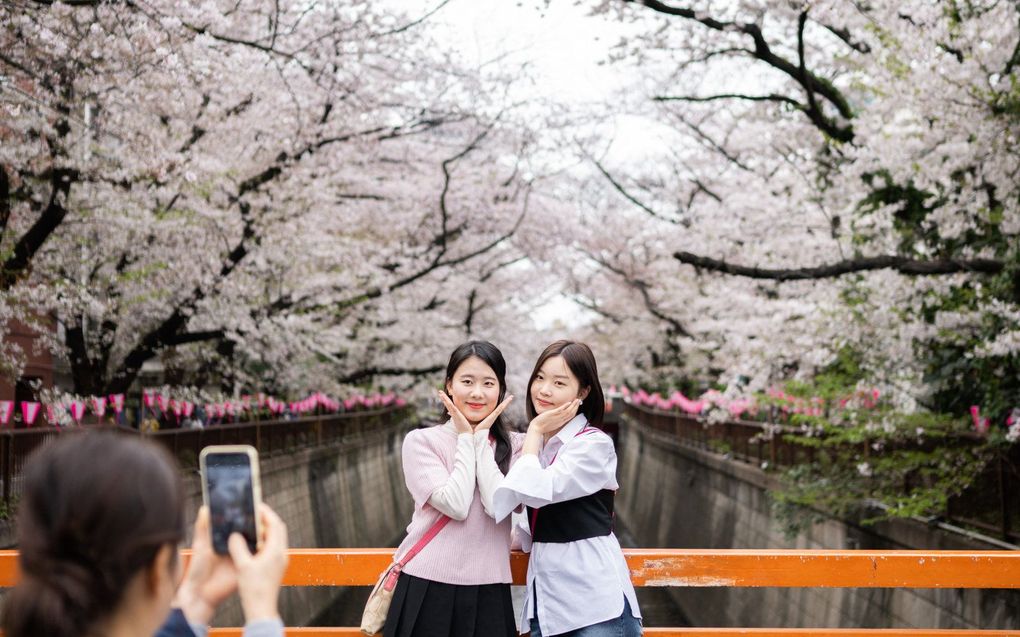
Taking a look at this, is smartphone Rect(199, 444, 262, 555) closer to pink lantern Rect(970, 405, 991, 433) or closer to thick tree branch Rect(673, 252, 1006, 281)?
thick tree branch Rect(673, 252, 1006, 281)

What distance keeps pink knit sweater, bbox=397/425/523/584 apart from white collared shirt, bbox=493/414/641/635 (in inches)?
5.2

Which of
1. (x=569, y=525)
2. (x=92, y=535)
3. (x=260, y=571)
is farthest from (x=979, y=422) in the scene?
(x=92, y=535)

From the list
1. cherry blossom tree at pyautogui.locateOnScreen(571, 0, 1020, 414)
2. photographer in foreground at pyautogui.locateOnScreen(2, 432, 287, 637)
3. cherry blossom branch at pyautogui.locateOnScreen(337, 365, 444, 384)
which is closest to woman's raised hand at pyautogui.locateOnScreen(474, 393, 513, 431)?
photographer in foreground at pyautogui.locateOnScreen(2, 432, 287, 637)

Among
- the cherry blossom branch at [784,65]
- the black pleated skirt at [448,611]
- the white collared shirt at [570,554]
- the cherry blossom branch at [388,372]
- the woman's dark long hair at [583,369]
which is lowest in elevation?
the black pleated skirt at [448,611]

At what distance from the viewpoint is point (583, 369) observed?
11.2ft

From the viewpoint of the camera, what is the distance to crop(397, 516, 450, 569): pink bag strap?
3.19m

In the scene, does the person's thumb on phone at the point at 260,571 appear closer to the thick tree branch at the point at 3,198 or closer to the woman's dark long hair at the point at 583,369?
the woman's dark long hair at the point at 583,369

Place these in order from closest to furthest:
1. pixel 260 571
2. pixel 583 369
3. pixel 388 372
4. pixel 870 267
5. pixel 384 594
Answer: pixel 260 571, pixel 384 594, pixel 583 369, pixel 870 267, pixel 388 372

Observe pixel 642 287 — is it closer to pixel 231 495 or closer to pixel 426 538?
pixel 426 538

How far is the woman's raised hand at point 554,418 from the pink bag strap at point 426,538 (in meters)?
0.45

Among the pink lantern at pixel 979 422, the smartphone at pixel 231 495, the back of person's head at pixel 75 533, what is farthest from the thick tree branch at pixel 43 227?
the pink lantern at pixel 979 422

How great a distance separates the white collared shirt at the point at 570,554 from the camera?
9.89 ft

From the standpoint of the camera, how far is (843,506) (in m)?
10.4

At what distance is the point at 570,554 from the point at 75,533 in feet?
6.66
